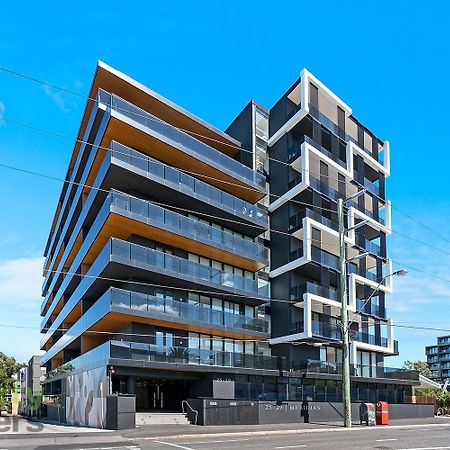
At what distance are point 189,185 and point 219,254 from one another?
5.85 m

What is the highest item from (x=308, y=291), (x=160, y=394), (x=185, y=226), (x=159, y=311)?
(x=185, y=226)

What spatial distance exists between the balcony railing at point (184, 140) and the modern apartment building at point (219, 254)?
0.32 ft

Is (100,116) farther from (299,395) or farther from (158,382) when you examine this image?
(299,395)

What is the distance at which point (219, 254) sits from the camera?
125 feet

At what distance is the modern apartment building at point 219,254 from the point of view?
106 feet

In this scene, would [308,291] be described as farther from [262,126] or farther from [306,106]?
[262,126]

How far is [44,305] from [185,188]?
48.1m

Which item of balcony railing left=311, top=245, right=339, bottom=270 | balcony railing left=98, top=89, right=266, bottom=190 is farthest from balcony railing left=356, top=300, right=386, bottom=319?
balcony railing left=98, top=89, right=266, bottom=190

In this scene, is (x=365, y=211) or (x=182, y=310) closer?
(x=182, y=310)

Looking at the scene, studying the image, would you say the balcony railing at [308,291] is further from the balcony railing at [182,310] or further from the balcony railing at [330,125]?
the balcony railing at [330,125]

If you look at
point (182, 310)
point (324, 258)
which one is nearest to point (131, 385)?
point (182, 310)

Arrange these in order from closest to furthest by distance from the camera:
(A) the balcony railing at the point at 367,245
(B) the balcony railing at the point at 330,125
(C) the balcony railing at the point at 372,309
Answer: (B) the balcony railing at the point at 330,125, (C) the balcony railing at the point at 372,309, (A) the balcony railing at the point at 367,245

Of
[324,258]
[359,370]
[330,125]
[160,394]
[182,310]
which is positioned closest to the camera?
[182,310]

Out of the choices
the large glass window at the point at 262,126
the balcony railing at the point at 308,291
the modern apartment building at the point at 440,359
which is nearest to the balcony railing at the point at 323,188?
the large glass window at the point at 262,126
